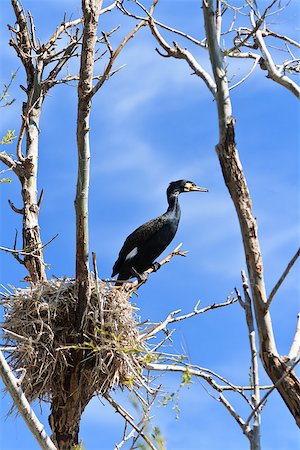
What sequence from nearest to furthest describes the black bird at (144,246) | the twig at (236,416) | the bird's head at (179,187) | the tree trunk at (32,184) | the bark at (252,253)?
the twig at (236,416) < the bark at (252,253) < the tree trunk at (32,184) < the black bird at (144,246) < the bird's head at (179,187)

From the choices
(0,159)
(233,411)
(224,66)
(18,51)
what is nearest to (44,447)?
(233,411)

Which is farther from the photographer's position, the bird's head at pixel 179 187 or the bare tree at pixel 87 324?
the bird's head at pixel 179 187

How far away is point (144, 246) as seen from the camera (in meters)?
8.16

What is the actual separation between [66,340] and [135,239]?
237cm

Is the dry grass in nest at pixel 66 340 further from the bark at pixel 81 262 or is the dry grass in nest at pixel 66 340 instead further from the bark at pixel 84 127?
the bark at pixel 84 127

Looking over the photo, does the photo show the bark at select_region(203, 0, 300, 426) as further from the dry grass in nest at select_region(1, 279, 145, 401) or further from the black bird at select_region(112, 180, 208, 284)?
the black bird at select_region(112, 180, 208, 284)

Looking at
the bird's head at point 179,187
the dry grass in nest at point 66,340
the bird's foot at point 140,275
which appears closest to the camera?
the dry grass in nest at point 66,340

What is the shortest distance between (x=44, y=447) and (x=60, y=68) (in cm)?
461

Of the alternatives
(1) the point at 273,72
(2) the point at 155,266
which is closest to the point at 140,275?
(2) the point at 155,266

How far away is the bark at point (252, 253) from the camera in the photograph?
13.4 feet

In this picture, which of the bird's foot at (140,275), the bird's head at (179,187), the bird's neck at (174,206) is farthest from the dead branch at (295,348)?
the bird's head at (179,187)

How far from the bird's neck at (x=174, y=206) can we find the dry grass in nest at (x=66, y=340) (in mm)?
2605

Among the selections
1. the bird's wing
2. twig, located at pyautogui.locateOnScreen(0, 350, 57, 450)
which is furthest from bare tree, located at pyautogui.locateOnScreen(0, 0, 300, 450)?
the bird's wing

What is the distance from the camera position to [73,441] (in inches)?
235
